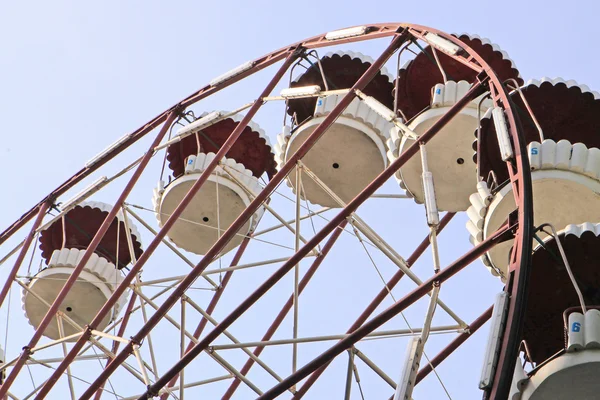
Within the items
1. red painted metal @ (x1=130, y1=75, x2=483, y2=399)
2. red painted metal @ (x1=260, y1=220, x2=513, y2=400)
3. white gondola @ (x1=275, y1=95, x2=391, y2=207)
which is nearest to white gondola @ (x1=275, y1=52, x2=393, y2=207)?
white gondola @ (x1=275, y1=95, x2=391, y2=207)

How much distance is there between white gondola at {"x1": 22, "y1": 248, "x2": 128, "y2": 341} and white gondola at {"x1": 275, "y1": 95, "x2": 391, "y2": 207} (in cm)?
505

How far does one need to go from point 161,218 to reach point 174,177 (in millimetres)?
891

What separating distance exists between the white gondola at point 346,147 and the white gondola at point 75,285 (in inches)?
199

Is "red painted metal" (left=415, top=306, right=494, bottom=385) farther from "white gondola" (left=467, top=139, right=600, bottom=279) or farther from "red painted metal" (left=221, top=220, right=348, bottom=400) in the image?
"red painted metal" (left=221, top=220, right=348, bottom=400)

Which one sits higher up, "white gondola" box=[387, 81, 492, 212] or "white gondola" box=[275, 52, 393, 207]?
"white gondola" box=[275, 52, 393, 207]

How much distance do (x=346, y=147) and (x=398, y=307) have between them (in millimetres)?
8648

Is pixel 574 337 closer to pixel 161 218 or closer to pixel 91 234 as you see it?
pixel 161 218

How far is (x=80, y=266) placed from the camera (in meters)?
20.5

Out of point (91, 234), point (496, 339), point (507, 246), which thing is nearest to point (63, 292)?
point (91, 234)

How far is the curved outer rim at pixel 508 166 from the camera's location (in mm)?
11407

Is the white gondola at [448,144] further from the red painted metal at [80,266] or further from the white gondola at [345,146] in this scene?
the red painted metal at [80,266]

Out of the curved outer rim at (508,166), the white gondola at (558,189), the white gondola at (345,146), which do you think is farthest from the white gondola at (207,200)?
the white gondola at (558,189)

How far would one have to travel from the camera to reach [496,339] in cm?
1154

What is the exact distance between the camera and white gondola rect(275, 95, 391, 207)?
22.0m
